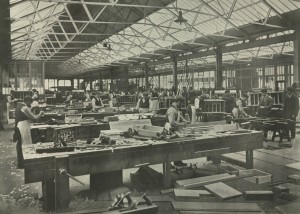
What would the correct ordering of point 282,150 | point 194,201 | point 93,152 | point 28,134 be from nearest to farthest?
point 93,152 → point 194,201 → point 28,134 → point 282,150

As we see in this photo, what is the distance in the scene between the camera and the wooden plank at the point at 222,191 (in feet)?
15.4

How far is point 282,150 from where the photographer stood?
8.46 metres

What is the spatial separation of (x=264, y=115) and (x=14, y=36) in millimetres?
13289

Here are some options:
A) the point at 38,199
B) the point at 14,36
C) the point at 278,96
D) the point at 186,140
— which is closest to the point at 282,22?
the point at 278,96

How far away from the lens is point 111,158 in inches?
176

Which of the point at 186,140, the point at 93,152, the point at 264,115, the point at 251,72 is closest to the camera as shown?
the point at 93,152

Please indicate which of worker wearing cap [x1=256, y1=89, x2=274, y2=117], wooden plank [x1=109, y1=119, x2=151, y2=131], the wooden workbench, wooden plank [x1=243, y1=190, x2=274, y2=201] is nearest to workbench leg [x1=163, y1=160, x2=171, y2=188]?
wooden plank [x1=243, y1=190, x2=274, y2=201]

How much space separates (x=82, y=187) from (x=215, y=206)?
2415 millimetres

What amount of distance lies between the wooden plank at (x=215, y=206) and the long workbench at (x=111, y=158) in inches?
32.5

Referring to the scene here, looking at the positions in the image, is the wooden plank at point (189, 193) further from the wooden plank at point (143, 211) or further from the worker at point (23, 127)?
the worker at point (23, 127)

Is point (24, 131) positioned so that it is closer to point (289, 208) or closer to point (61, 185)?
point (61, 185)

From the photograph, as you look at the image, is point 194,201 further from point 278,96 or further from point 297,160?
point 278,96

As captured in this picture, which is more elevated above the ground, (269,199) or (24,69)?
(24,69)

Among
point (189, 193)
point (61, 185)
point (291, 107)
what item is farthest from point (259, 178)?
point (291, 107)
